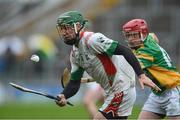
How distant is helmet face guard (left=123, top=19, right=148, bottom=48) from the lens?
443 inches

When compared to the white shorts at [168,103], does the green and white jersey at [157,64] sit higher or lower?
higher

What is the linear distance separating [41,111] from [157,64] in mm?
10221

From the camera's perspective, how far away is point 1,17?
101 feet

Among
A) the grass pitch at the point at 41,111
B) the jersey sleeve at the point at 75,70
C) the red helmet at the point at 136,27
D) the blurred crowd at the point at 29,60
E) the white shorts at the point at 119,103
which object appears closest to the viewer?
the white shorts at the point at 119,103

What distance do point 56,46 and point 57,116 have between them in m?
8.69

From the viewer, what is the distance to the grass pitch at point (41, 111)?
64.5 feet

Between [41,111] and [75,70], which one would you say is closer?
[75,70]

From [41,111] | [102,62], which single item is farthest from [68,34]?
[41,111]

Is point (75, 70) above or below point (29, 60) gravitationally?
above

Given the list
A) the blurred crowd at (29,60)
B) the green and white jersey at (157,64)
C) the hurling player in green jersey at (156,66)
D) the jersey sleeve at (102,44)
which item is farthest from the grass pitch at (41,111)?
the jersey sleeve at (102,44)

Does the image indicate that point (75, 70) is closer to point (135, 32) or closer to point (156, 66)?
point (135, 32)

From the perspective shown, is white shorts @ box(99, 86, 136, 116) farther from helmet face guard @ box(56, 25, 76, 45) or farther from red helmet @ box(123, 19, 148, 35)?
helmet face guard @ box(56, 25, 76, 45)

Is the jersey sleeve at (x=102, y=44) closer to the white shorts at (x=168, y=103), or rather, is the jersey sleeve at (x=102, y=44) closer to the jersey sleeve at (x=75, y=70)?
the jersey sleeve at (x=75, y=70)

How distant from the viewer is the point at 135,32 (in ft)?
37.0
